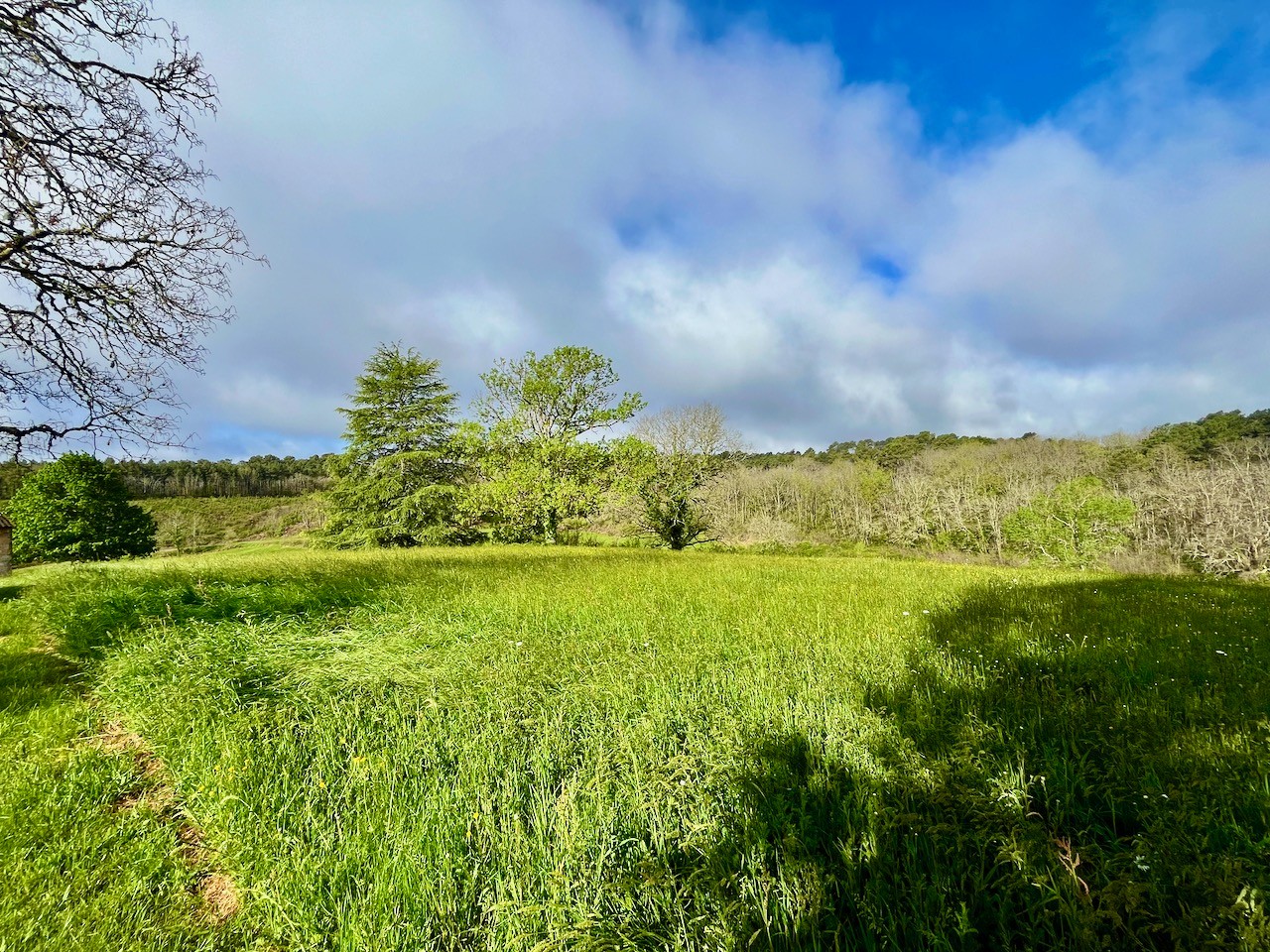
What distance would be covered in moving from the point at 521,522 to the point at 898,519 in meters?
51.4

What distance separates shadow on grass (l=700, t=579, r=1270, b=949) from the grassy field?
2 centimetres

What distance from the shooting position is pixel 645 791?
243cm

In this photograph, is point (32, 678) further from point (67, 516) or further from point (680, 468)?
point (67, 516)

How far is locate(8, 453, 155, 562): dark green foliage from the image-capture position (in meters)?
25.9

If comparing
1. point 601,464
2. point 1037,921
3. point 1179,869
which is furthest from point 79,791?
point 601,464

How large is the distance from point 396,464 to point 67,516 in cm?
1703

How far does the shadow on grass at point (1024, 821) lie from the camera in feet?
5.16

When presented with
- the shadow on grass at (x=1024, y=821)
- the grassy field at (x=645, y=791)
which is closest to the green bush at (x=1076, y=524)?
the grassy field at (x=645, y=791)

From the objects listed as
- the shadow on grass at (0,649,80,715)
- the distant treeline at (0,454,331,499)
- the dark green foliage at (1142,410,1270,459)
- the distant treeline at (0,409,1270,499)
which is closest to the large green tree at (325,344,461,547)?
the distant treeline at (0,409,1270,499)

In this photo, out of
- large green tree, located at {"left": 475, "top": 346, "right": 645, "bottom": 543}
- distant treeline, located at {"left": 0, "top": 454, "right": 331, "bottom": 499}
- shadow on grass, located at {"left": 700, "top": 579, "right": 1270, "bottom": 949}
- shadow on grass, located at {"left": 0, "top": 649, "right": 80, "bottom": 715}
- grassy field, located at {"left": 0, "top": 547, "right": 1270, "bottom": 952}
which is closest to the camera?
shadow on grass, located at {"left": 700, "top": 579, "right": 1270, "bottom": 949}

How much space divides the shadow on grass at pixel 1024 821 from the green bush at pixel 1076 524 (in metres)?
33.7

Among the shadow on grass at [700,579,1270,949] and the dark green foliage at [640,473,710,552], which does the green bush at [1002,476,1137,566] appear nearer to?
the dark green foliage at [640,473,710,552]

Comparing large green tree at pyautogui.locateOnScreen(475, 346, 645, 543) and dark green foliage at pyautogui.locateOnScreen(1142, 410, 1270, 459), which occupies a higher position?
dark green foliage at pyautogui.locateOnScreen(1142, 410, 1270, 459)

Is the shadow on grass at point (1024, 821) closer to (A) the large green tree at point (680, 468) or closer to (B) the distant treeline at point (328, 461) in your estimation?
(A) the large green tree at point (680, 468)
